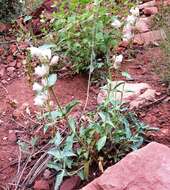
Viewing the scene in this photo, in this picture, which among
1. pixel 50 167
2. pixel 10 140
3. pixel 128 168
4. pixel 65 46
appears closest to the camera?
pixel 128 168

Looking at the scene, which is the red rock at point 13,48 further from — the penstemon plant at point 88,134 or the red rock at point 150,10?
the penstemon plant at point 88,134

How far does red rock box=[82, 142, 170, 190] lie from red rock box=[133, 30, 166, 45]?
1.72 meters

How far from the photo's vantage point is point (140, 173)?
2023 mm

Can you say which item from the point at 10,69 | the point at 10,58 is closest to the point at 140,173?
the point at 10,69

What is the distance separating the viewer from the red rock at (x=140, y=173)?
6.49ft

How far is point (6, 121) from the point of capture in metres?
3.12

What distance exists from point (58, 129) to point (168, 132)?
63cm

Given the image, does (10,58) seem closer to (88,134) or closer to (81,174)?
(88,134)

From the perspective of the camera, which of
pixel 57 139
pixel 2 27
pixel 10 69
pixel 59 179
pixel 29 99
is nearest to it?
pixel 59 179

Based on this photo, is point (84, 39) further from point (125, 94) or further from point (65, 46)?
point (125, 94)

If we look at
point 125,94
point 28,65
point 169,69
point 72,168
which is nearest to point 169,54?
point 169,69

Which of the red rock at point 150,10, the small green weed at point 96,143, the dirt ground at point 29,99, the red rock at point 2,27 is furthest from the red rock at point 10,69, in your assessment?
the small green weed at point 96,143

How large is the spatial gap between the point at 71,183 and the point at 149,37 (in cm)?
184

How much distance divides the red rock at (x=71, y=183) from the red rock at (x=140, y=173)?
0.83 ft
